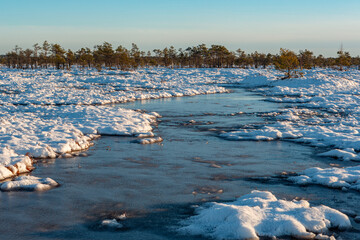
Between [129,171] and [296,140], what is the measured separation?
25.6ft

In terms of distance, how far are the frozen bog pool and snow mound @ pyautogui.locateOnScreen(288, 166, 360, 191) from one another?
0.30 metres

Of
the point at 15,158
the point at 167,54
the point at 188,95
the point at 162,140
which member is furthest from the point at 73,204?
the point at 167,54

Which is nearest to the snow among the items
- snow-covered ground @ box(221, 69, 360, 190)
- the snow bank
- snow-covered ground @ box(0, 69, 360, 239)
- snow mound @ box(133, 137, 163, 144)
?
snow-covered ground @ box(0, 69, 360, 239)

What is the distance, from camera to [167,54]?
135250 mm

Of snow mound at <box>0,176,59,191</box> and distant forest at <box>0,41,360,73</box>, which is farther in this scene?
distant forest at <box>0,41,360,73</box>

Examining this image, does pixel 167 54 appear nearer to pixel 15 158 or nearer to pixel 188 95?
pixel 188 95

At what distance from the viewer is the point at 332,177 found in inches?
376

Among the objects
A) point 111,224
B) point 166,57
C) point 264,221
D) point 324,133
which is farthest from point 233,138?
point 166,57

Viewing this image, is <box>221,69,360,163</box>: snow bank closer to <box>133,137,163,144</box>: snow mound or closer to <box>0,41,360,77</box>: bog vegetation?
<box>133,137,163,144</box>: snow mound

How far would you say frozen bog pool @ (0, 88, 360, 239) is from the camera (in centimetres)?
669

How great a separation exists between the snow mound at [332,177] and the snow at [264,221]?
92.2 inches

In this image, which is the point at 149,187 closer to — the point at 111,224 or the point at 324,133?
the point at 111,224

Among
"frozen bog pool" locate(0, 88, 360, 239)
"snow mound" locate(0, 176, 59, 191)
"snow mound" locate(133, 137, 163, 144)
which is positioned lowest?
"frozen bog pool" locate(0, 88, 360, 239)

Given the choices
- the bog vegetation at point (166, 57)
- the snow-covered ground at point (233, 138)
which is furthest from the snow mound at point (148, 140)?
the bog vegetation at point (166, 57)
